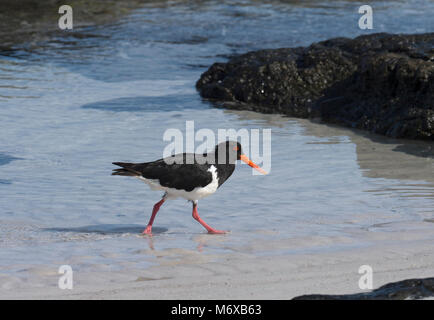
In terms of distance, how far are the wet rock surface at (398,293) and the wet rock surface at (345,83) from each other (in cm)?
529

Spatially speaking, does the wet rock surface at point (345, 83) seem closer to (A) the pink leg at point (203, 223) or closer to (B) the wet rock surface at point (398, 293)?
(A) the pink leg at point (203, 223)

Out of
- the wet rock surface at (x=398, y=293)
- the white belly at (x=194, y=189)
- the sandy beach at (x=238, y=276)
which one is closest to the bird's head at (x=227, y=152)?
the white belly at (x=194, y=189)

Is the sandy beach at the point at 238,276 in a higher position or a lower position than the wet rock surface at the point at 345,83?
lower

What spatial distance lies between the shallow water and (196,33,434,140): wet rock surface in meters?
0.36

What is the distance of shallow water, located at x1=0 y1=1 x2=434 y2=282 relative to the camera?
6.15 metres

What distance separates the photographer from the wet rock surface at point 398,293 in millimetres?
4348

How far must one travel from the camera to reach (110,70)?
1423 centimetres

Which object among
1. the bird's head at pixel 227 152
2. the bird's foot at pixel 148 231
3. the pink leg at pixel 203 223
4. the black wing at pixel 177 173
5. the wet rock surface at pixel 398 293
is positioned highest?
the bird's head at pixel 227 152

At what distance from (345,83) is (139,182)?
4.47 meters

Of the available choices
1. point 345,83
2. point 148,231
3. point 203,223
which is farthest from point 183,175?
point 345,83

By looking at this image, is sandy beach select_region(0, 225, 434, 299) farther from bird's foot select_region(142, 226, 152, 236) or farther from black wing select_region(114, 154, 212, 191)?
black wing select_region(114, 154, 212, 191)

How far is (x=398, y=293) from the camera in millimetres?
4375
